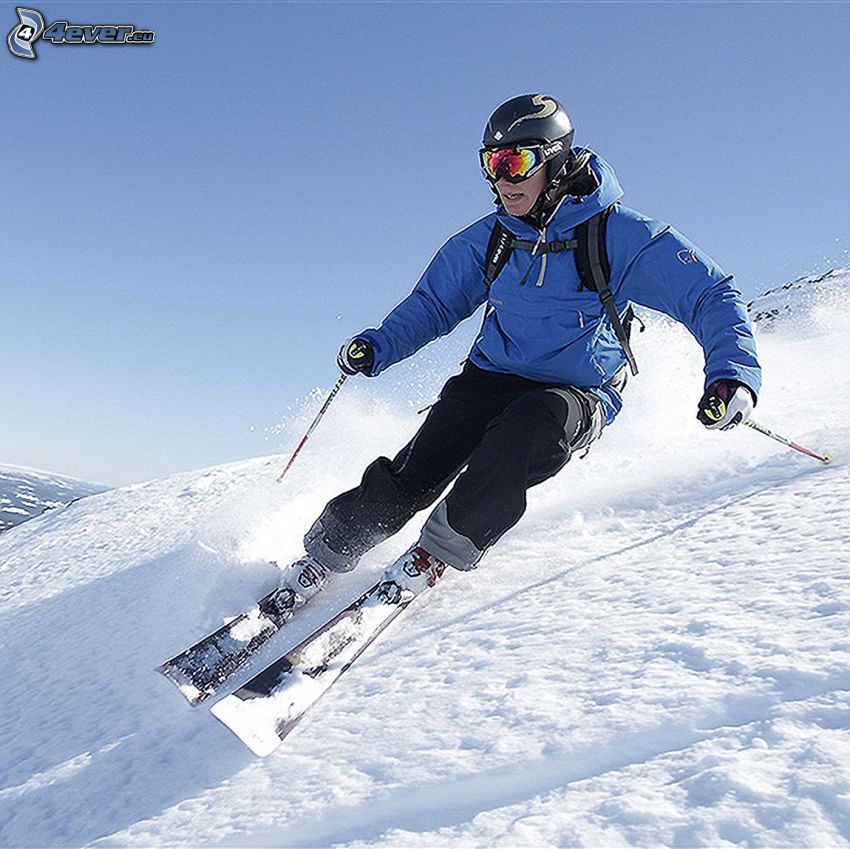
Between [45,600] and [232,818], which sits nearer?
[232,818]

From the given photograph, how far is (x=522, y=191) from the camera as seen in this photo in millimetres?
3844

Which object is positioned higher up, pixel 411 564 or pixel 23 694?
pixel 411 564

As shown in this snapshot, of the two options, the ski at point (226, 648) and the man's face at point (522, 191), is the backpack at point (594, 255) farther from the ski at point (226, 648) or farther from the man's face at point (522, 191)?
the ski at point (226, 648)

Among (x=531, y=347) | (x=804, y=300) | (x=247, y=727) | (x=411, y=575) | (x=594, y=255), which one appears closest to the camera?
(x=247, y=727)

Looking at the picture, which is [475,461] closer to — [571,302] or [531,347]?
[531,347]

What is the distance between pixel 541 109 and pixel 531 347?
4.46 ft

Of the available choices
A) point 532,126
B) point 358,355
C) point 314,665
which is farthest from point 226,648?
point 532,126

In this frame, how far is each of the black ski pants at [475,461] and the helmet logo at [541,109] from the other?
148 centimetres

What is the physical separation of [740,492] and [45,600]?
490 cm

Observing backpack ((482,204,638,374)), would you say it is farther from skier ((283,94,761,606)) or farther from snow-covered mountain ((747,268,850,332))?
snow-covered mountain ((747,268,850,332))

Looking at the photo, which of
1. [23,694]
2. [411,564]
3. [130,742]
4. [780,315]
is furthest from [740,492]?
[780,315]

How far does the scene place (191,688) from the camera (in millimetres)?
2953

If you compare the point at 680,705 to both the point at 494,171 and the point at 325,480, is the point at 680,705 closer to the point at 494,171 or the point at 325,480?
the point at 494,171

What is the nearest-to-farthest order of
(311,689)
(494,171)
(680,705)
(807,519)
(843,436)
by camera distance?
(680,705) → (311,689) → (807,519) → (494,171) → (843,436)
